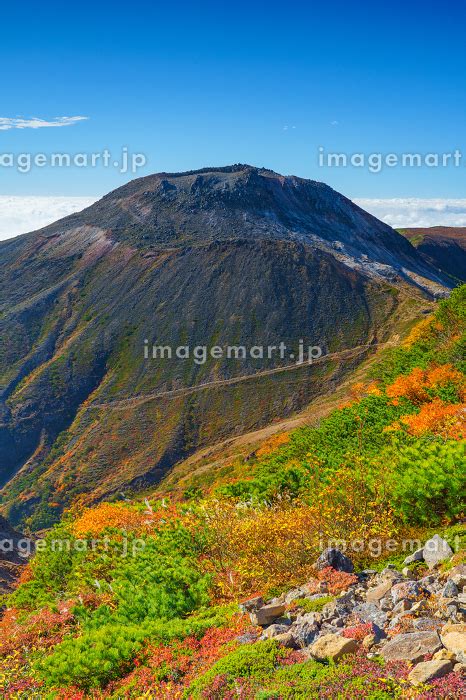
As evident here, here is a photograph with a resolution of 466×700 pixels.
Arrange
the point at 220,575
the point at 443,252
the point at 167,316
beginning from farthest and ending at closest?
the point at 443,252
the point at 167,316
the point at 220,575

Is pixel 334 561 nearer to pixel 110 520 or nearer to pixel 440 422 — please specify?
pixel 440 422

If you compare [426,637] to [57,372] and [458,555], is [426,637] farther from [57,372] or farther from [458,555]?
[57,372]

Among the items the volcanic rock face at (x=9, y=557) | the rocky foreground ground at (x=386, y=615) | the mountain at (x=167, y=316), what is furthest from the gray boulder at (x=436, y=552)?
the mountain at (x=167, y=316)

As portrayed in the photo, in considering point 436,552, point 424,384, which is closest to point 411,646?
point 436,552

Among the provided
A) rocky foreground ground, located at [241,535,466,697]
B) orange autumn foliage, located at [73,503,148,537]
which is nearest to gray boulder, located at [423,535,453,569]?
rocky foreground ground, located at [241,535,466,697]

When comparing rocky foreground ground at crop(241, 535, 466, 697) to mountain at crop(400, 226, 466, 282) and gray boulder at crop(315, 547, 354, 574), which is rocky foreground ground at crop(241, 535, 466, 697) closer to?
gray boulder at crop(315, 547, 354, 574)

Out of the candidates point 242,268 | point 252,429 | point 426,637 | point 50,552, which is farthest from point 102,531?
point 242,268
